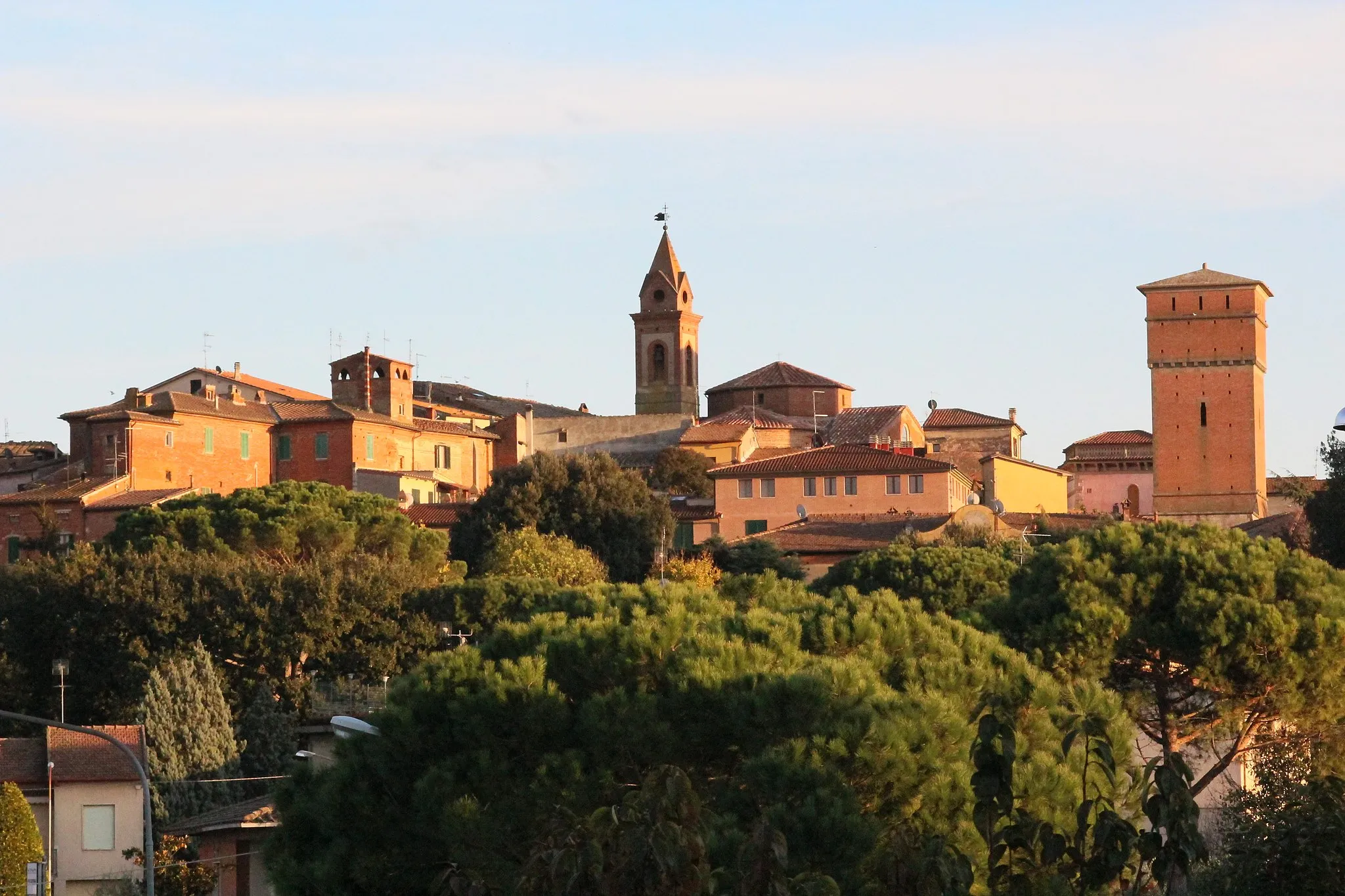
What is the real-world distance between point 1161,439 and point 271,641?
43.9 metres

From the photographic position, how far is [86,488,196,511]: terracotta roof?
220ft

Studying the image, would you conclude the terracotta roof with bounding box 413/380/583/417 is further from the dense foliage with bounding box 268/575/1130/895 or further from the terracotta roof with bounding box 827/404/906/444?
the dense foliage with bounding box 268/575/1130/895

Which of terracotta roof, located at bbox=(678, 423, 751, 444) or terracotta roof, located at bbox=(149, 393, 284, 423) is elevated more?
terracotta roof, located at bbox=(149, 393, 284, 423)

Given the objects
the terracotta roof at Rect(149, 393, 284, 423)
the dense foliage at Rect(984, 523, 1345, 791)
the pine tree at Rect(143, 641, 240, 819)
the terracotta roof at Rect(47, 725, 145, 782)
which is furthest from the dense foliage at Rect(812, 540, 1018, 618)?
the terracotta roof at Rect(149, 393, 284, 423)

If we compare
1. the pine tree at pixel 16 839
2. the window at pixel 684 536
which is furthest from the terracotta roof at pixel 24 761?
the window at pixel 684 536

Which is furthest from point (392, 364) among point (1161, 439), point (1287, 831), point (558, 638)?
point (1287, 831)

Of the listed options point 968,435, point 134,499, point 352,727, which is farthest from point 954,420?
point 352,727

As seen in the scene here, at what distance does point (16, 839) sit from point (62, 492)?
123 feet

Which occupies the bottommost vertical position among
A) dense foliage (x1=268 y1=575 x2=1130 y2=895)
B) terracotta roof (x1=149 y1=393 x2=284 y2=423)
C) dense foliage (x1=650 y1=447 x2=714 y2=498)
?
dense foliage (x1=268 y1=575 x2=1130 y2=895)

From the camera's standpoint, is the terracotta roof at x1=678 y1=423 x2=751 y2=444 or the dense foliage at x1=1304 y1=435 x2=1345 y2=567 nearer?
the dense foliage at x1=1304 y1=435 x2=1345 y2=567

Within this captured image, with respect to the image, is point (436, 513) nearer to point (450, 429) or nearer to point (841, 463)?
point (450, 429)

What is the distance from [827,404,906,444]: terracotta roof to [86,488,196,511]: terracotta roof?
2481cm

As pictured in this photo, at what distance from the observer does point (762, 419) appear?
88.4 meters

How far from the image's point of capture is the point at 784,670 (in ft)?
67.7
